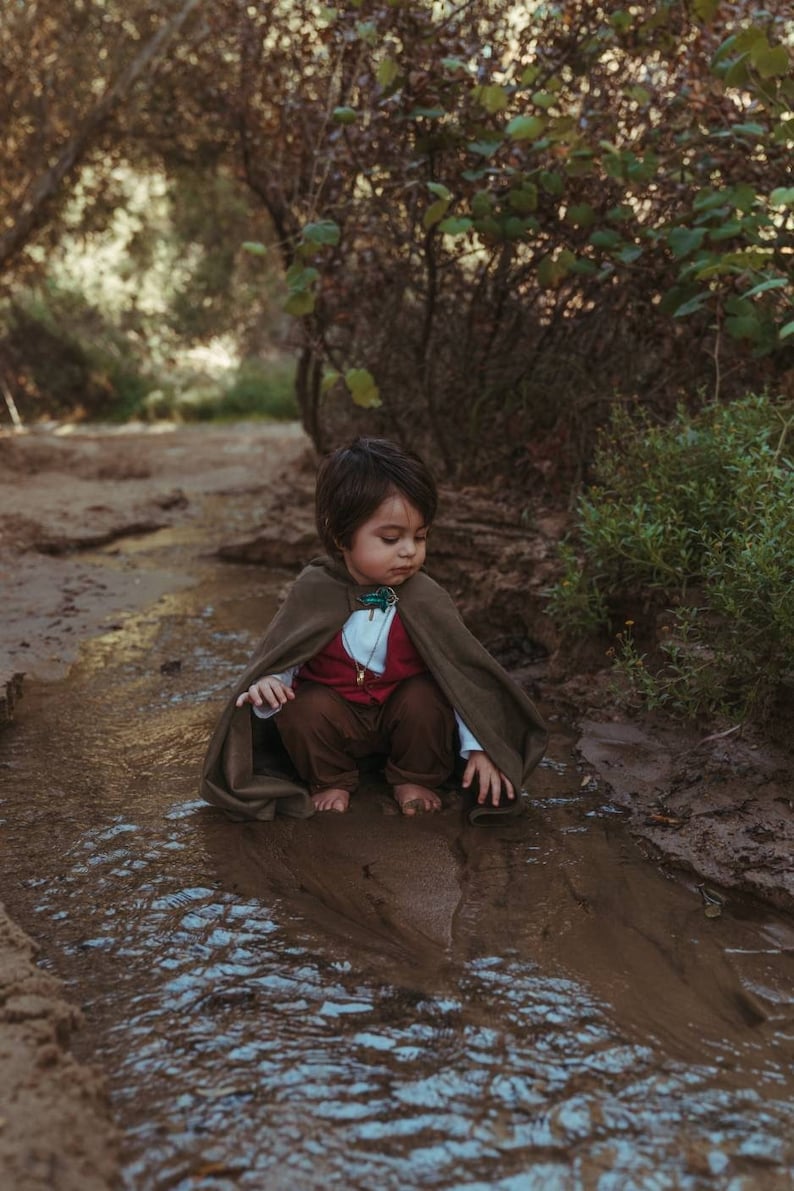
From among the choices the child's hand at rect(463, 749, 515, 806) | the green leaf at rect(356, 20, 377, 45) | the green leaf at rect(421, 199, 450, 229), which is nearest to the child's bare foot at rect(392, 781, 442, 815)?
the child's hand at rect(463, 749, 515, 806)

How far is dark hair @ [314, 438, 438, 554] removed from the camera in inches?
118

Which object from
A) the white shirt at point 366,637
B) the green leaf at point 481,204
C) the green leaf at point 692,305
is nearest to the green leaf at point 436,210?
the green leaf at point 481,204

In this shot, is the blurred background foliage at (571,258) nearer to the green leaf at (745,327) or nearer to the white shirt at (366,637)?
the green leaf at (745,327)

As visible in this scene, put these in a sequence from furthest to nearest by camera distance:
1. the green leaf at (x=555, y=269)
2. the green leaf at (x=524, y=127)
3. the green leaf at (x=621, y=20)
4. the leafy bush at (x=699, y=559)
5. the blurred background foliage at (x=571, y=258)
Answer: the green leaf at (x=555, y=269) < the green leaf at (x=621, y=20) < the green leaf at (x=524, y=127) < the blurred background foliage at (x=571, y=258) < the leafy bush at (x=699, y=559)

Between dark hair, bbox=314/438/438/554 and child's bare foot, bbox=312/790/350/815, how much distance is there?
0.74m

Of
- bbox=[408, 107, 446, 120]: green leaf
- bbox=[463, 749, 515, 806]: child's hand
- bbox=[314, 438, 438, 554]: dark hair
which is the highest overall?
bbox=[408, 107, 446, 120]: green leaf

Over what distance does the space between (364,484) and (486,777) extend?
90 cm

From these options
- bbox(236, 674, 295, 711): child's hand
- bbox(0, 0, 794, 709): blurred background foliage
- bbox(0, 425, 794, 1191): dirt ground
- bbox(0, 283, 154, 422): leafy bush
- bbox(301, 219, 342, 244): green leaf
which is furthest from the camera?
bbox(0, 283, 154, 422): leafy bush

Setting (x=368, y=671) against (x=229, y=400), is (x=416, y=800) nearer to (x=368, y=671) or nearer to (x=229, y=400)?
(x=368, y=671)

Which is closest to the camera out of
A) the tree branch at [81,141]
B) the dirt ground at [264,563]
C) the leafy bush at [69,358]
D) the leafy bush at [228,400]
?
the dirt ground at [264,563]

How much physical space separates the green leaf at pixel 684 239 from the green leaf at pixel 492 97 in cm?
90

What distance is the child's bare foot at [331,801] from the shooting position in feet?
10.4

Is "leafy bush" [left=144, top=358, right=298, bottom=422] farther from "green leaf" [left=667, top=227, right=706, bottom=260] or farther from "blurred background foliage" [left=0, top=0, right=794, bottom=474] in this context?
"green leaf" [left=667, top=227, right=706, bottom=260]

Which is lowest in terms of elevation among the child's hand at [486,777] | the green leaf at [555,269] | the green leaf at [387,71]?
the child's hand at [486,777]
